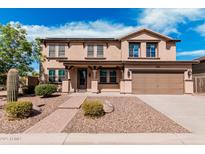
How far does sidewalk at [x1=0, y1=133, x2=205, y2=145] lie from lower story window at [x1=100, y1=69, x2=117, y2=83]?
557 inches

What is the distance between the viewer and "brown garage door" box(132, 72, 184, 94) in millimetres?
17719

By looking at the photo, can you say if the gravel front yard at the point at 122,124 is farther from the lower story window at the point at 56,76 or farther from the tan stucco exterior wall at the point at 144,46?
the tan stucco exterior wall at the point at 144,46

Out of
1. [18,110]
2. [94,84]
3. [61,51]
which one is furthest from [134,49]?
[18,110]

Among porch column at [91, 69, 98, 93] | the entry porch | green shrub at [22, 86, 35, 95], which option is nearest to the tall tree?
green shrub at [22, 86, 35, 95]

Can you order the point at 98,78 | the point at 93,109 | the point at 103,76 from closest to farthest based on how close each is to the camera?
the point at 93,109, the point at 98,78, the point at 103,76

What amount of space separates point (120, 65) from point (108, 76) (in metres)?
2.28

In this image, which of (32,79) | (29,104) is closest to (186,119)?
(29,104)

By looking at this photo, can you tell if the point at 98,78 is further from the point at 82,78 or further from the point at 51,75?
the point at 51,75

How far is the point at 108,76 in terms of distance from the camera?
779 inches

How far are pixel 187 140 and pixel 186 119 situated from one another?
2.98 metres

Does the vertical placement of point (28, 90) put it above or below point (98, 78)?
below

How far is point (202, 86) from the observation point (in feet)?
58.7

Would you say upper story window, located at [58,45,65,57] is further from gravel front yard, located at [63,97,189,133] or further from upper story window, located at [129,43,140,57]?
gravel front yard, located at [63,97,189,133]
